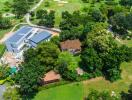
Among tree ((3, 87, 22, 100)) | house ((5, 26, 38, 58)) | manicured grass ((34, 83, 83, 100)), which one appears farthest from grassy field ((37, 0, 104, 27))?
tree ((3, 87, 22, 100))

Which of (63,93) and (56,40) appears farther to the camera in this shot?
(56,40)

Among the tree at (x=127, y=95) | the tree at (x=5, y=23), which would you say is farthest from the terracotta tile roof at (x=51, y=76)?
the tree at (x=5, y=23)

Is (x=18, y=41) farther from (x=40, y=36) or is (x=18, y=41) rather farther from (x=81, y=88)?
(x=81, y=88)

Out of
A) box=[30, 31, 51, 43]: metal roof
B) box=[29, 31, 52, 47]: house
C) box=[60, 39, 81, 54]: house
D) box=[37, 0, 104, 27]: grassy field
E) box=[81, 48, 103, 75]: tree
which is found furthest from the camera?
box=[37, 0, 104, 27]: grassy field

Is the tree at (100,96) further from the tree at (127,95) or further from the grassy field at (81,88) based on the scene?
the grassy field at (81,88)

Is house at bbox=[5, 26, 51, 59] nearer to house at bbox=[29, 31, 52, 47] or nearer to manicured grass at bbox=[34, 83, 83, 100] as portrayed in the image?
house at bbox=[29, 31, 52, 47]

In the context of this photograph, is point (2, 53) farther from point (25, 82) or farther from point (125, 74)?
point (125, 74)

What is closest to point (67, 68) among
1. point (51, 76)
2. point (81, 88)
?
point (51, 76)
